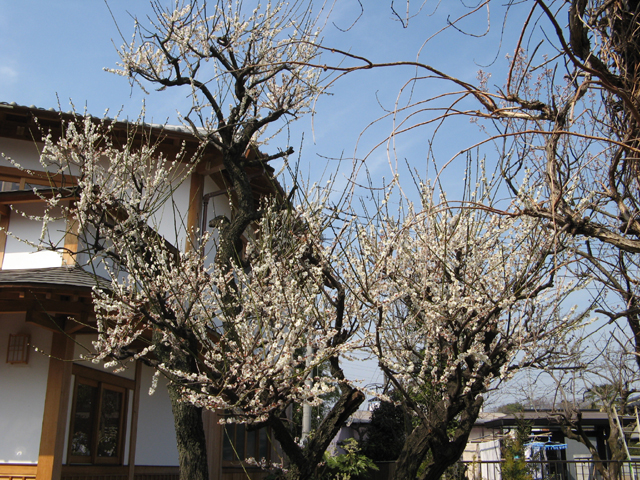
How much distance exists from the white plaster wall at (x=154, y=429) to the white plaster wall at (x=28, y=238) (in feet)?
9.27

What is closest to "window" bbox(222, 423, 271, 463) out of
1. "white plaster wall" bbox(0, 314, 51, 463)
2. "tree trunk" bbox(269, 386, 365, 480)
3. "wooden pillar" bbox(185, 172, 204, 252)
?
"wooden pillar" bbox(185, 172, 204, 252)

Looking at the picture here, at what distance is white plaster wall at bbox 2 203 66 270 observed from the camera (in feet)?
27.1

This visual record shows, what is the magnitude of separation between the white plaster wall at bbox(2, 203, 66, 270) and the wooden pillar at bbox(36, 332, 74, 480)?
1449 millimetres

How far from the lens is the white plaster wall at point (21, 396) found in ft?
23.1

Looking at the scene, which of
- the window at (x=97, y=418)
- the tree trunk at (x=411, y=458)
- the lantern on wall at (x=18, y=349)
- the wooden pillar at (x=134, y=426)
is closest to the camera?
the tree trunk at (x=411, y=458)

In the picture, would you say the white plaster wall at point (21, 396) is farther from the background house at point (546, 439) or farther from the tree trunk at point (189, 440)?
the background house at point (546, 439)

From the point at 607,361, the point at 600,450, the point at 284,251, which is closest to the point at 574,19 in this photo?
the point at 284,251

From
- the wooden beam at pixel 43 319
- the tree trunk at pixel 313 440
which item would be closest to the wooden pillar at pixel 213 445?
the wooden beam at pixel 43 319

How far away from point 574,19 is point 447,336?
3.85 metres

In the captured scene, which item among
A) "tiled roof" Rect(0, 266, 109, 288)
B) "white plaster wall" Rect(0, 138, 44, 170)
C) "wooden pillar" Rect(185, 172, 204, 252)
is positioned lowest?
"tiled roof" Rect(0, 266, 109, 288)

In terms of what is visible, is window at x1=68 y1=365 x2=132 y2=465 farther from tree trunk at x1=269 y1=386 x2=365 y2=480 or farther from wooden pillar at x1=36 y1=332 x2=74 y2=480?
tree trunk at x1=269 y1=386 x2=365 y2=480

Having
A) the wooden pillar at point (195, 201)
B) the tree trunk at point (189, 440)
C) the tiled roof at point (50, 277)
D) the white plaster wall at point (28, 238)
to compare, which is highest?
the wooden pillar at point (195, 201)

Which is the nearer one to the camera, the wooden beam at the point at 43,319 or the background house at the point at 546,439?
the wooden beam at the point at 43,319

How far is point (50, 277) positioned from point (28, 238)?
153 centimetres
